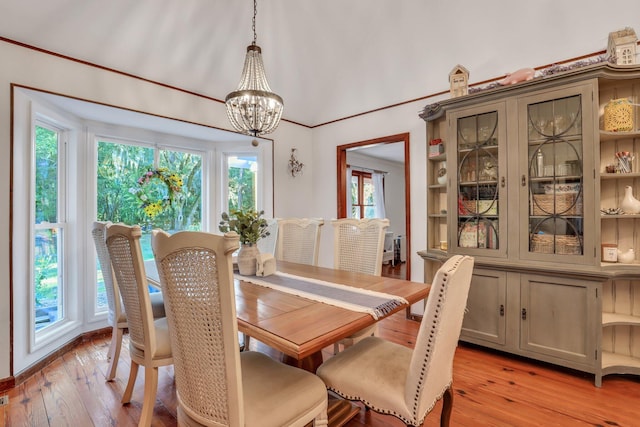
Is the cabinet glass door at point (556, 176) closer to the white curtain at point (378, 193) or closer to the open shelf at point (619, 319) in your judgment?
the open shelf at point (619, 319)

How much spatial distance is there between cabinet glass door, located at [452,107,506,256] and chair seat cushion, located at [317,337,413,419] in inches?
57.5

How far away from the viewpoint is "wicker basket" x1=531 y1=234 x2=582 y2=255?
2.17m

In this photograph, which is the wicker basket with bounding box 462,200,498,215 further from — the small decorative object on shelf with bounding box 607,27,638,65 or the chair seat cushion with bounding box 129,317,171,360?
the chair seat cushion with bounding box 129,317,171,360

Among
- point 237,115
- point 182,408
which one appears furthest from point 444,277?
point 237,115

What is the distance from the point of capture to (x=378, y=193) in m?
7.03

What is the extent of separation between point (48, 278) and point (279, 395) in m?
2.71

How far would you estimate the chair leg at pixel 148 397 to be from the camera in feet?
5.12

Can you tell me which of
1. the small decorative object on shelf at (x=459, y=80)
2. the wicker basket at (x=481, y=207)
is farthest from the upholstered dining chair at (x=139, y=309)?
the small decorative object on shelf at (x=459, y=80)

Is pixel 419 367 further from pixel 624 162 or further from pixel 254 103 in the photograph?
pixel 624 162

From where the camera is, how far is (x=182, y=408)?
1170mm

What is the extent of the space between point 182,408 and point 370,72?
135 inches

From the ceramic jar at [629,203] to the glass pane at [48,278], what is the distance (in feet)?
14.7

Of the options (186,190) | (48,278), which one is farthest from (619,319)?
(48,278)

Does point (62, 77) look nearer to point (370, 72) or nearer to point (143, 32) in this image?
point (143, 32)
